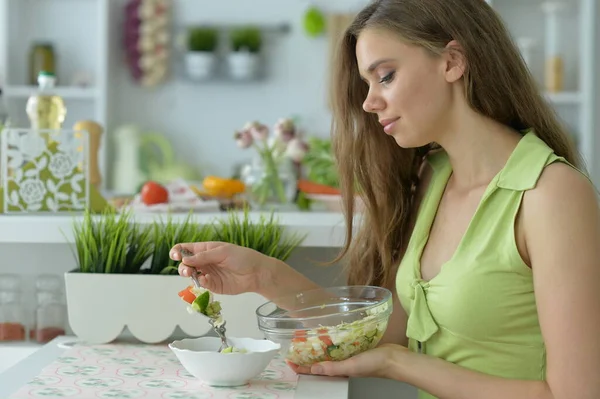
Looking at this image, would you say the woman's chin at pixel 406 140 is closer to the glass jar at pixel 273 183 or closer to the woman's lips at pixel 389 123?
the woman's lips at pixel 389 123

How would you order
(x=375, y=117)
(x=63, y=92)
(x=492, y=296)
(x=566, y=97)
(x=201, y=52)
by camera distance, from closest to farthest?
1. (x=492, y=296)
2. (x=375, y=117)
3. (x=566, y=97)
4. (x=63, y=92)
5. (x=201, y=52)

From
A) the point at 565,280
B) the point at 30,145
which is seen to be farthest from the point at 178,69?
the point at 565,280

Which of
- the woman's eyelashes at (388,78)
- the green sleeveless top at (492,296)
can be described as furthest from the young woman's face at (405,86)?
the green sleeveless top at (492,296)

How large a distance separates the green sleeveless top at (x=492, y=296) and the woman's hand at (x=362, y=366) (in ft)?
0.35

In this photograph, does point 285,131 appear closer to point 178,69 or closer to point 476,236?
point 476,236

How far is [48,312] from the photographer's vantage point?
174 cm

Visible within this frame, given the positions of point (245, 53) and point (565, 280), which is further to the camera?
point (245, 53)

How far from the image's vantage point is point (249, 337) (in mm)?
1573

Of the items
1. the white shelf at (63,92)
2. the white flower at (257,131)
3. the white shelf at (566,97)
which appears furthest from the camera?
the white shelf at (63,92)

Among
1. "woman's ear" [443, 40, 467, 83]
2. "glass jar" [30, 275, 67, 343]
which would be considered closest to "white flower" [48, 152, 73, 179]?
"glass jar" [30, 275, 67, 343]

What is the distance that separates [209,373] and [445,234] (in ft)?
1.66

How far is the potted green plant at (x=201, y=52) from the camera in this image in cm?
464

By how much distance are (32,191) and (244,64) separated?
115 inches

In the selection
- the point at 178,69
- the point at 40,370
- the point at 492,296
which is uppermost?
the point at 178,69
